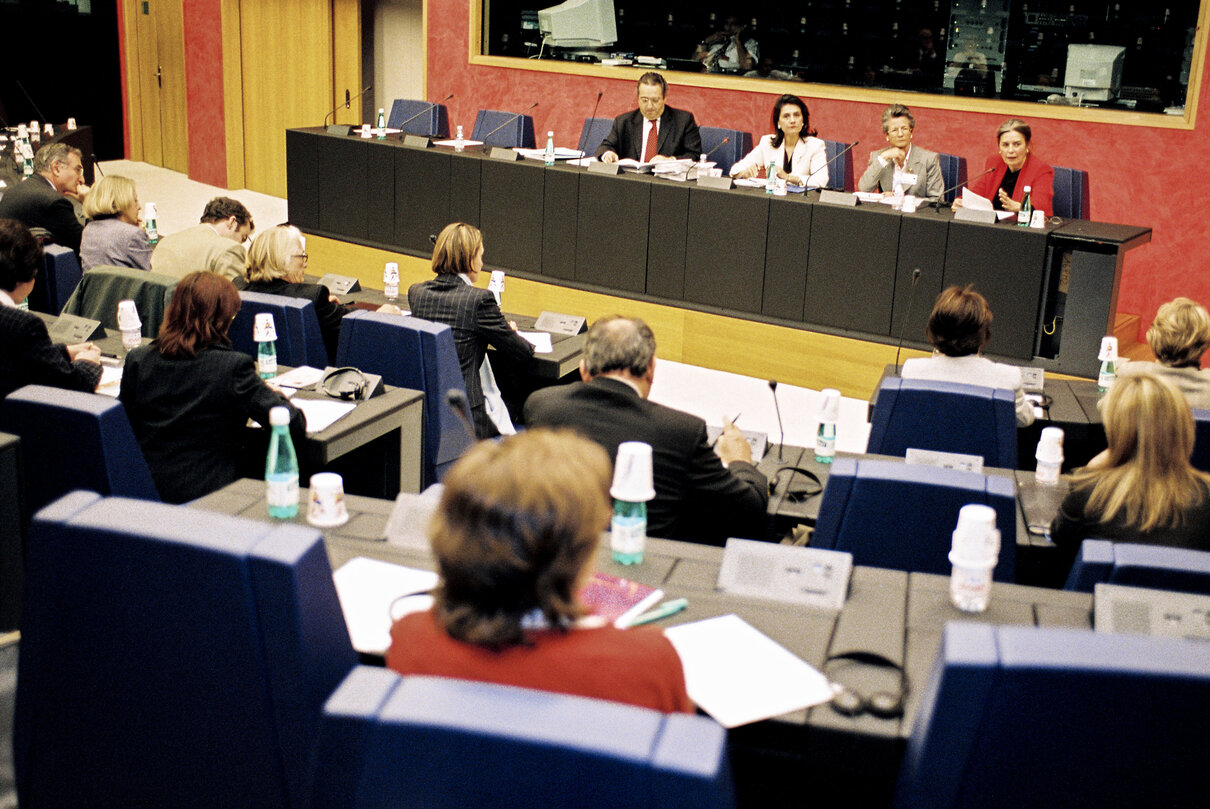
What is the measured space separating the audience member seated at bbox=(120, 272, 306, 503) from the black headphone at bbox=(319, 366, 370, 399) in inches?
15.4

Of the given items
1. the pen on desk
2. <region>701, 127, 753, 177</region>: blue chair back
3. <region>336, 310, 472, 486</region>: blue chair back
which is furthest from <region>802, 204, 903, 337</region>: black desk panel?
the pen on desk

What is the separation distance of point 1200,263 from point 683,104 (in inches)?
135

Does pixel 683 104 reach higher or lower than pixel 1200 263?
higher

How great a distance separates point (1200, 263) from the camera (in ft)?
21.2

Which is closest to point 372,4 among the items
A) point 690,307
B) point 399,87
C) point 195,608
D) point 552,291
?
point 399,87

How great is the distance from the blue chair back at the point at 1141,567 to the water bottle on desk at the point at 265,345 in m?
2.48

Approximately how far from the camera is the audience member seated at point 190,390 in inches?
119

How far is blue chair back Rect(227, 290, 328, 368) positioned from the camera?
3.98m

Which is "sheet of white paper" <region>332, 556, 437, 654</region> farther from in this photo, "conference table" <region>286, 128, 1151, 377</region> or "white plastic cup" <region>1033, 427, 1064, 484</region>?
"conference table" <region>286, 128, 1151, 377</region>

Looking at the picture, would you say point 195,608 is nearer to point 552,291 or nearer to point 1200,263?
point 552,291

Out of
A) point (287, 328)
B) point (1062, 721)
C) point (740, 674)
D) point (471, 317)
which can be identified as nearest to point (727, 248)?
point (471, 317)

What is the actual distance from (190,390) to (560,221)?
142 inches

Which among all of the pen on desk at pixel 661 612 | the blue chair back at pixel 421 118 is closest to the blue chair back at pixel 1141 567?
the pen on desk at pixel 661 612

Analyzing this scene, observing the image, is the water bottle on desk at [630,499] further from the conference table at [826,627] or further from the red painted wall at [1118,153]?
the red painted wall at [1118,153]
